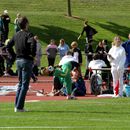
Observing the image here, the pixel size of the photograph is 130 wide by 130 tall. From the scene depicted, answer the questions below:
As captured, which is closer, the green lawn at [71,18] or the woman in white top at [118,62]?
the woman in white top at [118,62]

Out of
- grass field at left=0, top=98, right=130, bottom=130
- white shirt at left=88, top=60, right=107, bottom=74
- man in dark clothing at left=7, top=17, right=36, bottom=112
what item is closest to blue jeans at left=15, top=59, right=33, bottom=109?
man in dark clothing at left=7, top=17, right=36, bottom=112

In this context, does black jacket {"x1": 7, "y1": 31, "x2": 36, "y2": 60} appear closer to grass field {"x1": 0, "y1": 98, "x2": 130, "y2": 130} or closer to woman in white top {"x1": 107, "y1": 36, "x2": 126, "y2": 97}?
grass field {"x1": 0, "y1": 98, "x2": 130, "y2": 130}

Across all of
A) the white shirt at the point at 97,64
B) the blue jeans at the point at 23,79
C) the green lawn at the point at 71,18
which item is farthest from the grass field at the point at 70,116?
the green lawn at the point at 71,18

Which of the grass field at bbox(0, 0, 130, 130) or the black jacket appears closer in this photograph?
the grass field at bbox(0, 0, 130, 130)

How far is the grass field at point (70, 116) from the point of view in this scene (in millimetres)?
13086

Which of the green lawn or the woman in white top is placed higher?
the woman in white top

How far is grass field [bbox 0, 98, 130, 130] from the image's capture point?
515 inches

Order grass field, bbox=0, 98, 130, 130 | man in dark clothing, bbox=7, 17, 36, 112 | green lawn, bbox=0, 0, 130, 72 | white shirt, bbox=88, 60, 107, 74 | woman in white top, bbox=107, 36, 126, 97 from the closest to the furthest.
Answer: grass field, bbox=0, 98, 130, 130 → man in dark clothing, bbox=7, 17, 36, 112 → woman in white top, bbox=107, 36, 126, 97 → white shirt, bbox=88, 60, 107, 74 → green lawn, bbox=0, 0, 130, 72

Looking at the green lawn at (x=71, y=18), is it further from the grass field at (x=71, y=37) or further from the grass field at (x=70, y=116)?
the grass field at (x=70, y=116)

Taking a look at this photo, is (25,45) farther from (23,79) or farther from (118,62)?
(118,62)

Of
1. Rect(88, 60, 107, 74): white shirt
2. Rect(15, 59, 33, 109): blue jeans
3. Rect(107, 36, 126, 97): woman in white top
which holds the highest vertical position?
Rect(15, 59, 33, 109): blue jeans

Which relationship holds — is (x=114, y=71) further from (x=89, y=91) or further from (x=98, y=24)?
(x=98, y=24)

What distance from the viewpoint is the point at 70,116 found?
14656 millimetres

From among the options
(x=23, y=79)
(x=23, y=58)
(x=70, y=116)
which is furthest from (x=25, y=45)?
(x=70, y=116)
